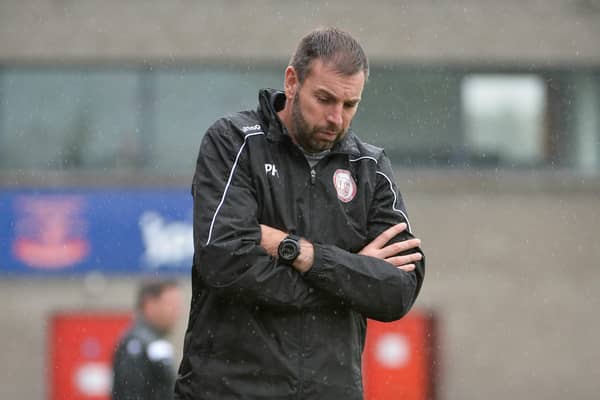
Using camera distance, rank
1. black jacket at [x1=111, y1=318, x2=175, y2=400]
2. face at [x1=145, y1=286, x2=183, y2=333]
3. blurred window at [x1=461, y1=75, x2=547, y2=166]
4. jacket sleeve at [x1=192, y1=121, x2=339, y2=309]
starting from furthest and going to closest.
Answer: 1. blurred window at [x1=461, y1=75, x2=547, y2=166]
2. face at [x1=145, y1=286, x2=183, y2=333]
3. black jacket at [x1=111, y1=318, x2=175, y2=400]
4. jacket sleeve at [x1=192, y1=121, x2=339, y2=309]

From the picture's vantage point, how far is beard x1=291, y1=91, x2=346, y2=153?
379cm

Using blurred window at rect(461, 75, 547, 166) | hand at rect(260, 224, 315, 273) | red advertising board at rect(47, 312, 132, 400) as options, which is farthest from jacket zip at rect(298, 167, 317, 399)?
blurred window at rect(461, 75, 547, 166)

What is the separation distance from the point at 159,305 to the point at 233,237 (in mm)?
4226

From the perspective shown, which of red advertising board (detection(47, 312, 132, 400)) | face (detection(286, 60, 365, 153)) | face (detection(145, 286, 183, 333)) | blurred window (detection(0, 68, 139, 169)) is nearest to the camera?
face (detection(286, 60, 365, 153))

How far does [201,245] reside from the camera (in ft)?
12.2

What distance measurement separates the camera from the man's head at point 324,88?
12.4ft

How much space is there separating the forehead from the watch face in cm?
52

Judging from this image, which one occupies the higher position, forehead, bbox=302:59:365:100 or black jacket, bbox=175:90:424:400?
forehead, bbox=302:59:365:100

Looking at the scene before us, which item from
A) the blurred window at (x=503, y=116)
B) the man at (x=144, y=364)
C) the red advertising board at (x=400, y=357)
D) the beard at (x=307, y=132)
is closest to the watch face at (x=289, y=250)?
the beard at (x=307, y=132)

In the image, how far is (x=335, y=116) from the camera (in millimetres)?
3773

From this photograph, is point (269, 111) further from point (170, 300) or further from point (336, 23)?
point (336, 23)

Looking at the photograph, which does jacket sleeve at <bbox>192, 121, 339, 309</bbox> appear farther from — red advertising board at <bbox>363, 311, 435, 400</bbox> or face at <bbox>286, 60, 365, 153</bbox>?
red advertising board at <bbox>363, 311, 435, 400</bbox>

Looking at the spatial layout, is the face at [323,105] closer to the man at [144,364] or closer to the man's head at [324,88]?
the man's head at [324,88]

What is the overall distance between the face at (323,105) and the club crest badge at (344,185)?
12 cm
